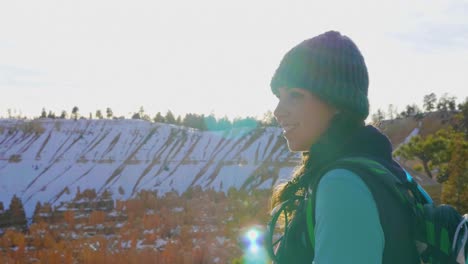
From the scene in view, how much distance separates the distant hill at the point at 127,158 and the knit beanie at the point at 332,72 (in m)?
30.3

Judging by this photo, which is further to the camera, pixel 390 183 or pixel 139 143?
pixel 139 143

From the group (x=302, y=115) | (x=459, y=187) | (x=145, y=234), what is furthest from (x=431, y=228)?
(x=145, y=234)

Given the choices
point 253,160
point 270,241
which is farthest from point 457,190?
point 253,160

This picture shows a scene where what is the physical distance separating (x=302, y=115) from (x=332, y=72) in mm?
150

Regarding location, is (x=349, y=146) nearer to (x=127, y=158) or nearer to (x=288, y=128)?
(x=288, y=128)

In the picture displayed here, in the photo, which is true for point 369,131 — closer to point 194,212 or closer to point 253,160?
point 194,212

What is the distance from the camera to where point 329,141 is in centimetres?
145

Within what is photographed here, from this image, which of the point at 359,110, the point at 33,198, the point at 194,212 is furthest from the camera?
the point at 33,198

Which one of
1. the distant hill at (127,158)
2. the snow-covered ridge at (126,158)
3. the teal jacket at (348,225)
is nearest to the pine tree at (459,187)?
the teal jacket at (348,225)

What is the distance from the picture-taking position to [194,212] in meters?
21.3

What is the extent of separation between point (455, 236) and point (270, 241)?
54 centimetres

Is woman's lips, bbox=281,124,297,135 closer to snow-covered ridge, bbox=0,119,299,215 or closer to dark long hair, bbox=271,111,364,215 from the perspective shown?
dark long hair, bbox=271,111,364,215

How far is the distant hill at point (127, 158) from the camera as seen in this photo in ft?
116

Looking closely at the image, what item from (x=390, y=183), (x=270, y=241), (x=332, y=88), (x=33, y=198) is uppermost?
(x=332, y=88)
